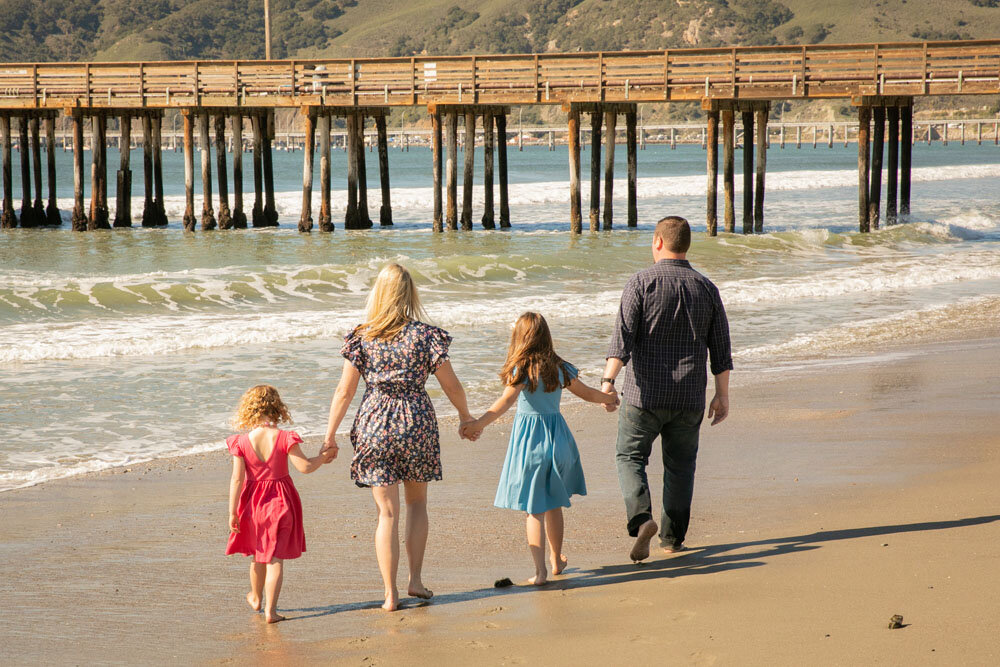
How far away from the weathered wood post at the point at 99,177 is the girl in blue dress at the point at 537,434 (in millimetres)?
26249

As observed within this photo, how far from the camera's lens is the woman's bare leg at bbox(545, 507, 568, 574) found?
471cm

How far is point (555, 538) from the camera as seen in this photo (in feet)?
15.5

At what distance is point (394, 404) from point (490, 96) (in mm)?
21590

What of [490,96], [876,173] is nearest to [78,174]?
[490,96]

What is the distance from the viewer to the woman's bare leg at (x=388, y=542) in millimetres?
4348

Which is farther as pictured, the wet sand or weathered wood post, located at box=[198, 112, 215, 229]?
weathered wood post, located at box=[198, 112, 215, 229]

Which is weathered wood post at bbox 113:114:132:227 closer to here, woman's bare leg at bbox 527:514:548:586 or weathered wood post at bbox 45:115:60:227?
weathered wood post at bbox 45:115:60:227


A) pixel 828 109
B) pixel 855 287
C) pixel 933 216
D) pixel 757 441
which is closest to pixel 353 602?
pixel 757 441

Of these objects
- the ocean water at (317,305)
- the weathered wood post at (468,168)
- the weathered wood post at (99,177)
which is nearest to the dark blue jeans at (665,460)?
the ocean water at (317,305)

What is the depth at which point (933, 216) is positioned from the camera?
33.1 meters

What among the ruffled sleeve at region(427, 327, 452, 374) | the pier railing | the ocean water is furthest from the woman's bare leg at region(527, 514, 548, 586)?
the pier railing

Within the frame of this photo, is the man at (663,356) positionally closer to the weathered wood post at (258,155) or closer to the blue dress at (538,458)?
the blue dress at (538,458)

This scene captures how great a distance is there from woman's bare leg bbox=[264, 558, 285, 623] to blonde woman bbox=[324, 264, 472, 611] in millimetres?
396


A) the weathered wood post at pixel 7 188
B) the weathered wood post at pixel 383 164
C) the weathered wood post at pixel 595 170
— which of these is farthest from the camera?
the weathered wood post at pixel 7 188
